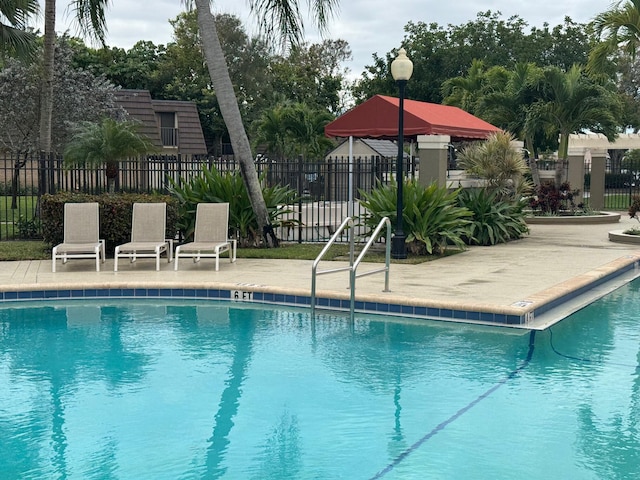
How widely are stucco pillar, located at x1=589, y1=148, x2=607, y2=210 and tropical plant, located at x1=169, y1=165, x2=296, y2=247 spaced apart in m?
14.5

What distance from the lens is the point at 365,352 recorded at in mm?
7852

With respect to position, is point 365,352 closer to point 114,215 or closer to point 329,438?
point 329,438

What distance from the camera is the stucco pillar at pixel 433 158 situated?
49.5ft

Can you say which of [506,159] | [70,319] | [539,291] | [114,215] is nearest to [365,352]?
[539,291]

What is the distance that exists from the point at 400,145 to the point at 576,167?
14139 mm

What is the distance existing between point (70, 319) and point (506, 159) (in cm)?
997

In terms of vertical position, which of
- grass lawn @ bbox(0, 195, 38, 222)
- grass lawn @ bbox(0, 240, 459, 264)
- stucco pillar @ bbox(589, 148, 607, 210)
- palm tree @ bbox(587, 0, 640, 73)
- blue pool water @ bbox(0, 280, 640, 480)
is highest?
palm tree @ bbox(587, 0, 640, 73)

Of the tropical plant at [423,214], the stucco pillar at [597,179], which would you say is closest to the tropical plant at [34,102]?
the tropical plant at [423,214]

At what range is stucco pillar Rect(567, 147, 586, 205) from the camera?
2482 centimetres

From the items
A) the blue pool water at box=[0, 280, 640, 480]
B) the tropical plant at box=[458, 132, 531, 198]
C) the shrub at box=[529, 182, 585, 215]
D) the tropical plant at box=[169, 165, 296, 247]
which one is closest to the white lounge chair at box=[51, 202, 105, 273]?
the tropical plant at box=[169, 165, 296, 247]

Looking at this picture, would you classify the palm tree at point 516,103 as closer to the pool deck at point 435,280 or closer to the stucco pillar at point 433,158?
the stucco pillar at point 433,158

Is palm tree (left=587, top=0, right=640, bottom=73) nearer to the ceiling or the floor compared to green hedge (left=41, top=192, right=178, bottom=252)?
nearer to the ceiling

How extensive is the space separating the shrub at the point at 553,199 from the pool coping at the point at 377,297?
34.2ft

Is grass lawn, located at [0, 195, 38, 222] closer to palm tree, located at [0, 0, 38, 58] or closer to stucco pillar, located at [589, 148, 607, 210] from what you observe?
palm tree, located at [0, 0, 38, 58]
